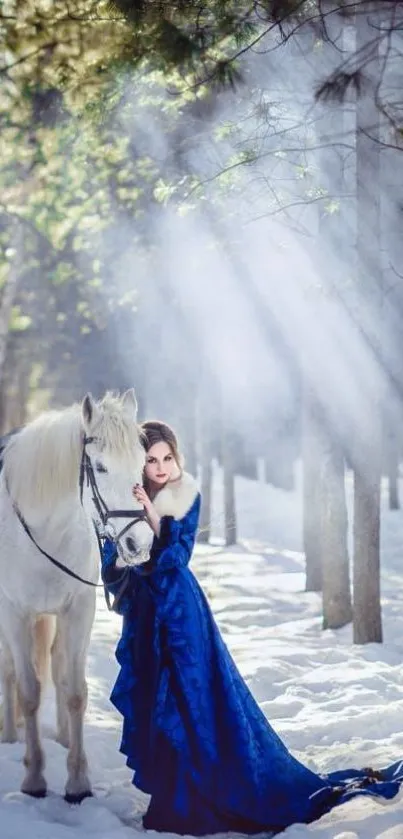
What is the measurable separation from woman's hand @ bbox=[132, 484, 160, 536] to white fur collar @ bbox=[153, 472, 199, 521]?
0.16 ft

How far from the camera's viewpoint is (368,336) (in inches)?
378

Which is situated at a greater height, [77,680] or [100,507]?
[100,507]

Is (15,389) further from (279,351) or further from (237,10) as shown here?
(237,10)

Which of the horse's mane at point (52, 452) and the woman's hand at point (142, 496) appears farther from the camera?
the horse's mane at point (52, 452)

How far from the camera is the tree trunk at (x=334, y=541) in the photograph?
36.3 feet

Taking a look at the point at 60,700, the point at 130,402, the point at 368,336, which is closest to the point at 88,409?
the point at 130,402

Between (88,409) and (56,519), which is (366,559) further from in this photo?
(88,409)

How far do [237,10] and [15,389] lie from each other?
25.8 meters

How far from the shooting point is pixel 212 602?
43.9 ft

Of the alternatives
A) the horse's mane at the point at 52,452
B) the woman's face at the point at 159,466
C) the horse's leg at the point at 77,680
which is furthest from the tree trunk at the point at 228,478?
the woman's face at the point at 159,466

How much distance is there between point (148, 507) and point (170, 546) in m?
0.26

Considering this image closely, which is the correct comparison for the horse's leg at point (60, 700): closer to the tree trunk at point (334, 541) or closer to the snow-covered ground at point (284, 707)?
the snow-covered ground at point (284, 707)

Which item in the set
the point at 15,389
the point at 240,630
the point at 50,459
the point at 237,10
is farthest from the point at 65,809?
the point at 15,389

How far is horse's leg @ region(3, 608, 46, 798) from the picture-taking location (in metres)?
5.52
